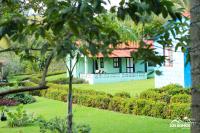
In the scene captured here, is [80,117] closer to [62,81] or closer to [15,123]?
[15,123]

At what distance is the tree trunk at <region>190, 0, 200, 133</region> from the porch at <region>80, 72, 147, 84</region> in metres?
29.8

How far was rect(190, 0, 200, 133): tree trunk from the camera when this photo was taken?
1.31 metres

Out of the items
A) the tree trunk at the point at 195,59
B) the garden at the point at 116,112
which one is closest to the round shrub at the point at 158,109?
the garden at the point at 116,112

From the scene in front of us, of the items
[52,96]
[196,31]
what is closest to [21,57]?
[196,31]

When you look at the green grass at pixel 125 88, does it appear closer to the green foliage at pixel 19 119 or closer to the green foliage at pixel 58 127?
the green foliage at pixel 19 119

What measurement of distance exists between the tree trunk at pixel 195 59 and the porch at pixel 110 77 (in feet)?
97.7

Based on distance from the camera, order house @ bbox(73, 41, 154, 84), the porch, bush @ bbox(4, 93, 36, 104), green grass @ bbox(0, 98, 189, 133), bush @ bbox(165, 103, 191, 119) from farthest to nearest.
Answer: house @ bbox(73, 41, 154, 84) < the porch < bush @ bbox(4, 93, 36, 104) < bush @ bbox(165, 103, 191, 119) < green grass @ bbox(0, 98, 189, 133)

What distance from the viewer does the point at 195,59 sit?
51.8 inches

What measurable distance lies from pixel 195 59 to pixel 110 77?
3108 cm

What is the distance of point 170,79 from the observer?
19.6 meters

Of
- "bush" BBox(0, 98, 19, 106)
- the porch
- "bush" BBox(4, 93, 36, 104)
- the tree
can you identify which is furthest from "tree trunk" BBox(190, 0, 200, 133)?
the porch

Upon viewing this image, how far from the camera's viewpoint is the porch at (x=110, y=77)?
31.4 metres

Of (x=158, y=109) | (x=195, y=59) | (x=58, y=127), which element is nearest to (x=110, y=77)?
(x=158, y=109)

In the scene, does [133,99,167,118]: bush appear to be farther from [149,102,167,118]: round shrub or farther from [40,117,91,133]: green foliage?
[40,117,91,133]: green foliage
